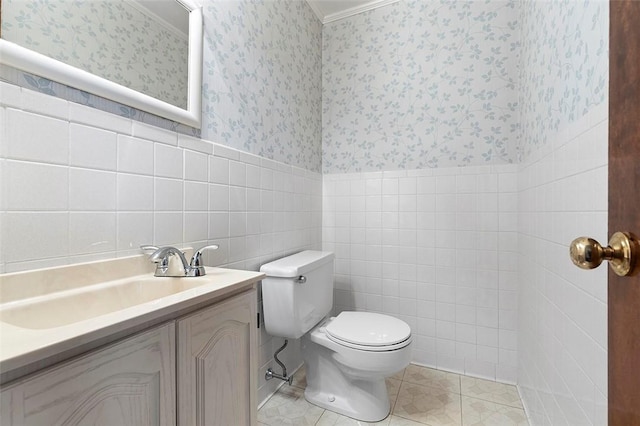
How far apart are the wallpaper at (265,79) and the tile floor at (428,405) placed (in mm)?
1313

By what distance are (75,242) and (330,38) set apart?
2.10m

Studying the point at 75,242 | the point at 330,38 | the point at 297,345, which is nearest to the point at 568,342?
the point at 297,345

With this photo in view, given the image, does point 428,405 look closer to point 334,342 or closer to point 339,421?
point 339,421

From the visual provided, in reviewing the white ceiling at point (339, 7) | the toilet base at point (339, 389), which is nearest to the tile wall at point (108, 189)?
the toilet base at point (339, 389)

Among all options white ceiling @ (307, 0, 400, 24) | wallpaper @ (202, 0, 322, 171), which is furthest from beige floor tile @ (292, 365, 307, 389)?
white ceiling @ (307, 0, 400, 24)

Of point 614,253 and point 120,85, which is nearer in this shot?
point 614,253

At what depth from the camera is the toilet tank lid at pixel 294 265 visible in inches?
53.7

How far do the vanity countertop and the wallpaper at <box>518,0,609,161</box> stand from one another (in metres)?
1.11

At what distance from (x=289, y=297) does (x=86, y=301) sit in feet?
2.57

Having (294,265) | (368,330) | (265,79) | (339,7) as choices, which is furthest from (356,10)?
(368,330)

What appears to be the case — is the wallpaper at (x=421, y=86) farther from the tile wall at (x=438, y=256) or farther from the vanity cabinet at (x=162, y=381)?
the vanity cabinet at (x=162, y=381)

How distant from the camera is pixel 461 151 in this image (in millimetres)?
1809

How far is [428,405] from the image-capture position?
1.50 meters

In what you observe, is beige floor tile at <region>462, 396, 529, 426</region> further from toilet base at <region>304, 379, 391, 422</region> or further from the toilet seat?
the toilet seat
